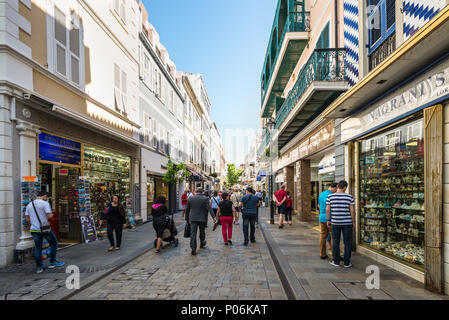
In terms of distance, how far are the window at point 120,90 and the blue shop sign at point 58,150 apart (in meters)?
3.41

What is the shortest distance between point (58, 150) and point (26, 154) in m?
1.46

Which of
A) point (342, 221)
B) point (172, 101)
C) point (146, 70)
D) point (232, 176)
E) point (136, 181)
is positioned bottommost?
point (232, 176)

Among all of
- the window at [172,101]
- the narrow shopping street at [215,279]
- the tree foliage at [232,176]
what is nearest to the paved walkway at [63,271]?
the narrow shopping street at [215,279]

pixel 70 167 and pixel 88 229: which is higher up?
pixel 70 167

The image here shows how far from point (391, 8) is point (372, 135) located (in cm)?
296

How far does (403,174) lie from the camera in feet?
21.2

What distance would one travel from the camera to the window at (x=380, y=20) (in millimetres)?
7033

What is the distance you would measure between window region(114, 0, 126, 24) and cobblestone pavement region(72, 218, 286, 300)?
10419 millimetres

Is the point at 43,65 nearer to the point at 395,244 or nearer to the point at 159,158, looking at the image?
the point at 395,244

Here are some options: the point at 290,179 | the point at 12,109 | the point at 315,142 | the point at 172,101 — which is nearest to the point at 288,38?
the point at 315,142

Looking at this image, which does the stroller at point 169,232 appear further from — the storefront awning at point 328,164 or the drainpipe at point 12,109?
the storefront awning at point 328,164

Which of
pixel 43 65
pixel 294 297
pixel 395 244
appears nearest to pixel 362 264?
pixel 395 244

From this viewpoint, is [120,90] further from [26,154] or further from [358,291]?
[358,291]

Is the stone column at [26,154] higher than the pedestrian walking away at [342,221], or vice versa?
the stone column at [26,154]
